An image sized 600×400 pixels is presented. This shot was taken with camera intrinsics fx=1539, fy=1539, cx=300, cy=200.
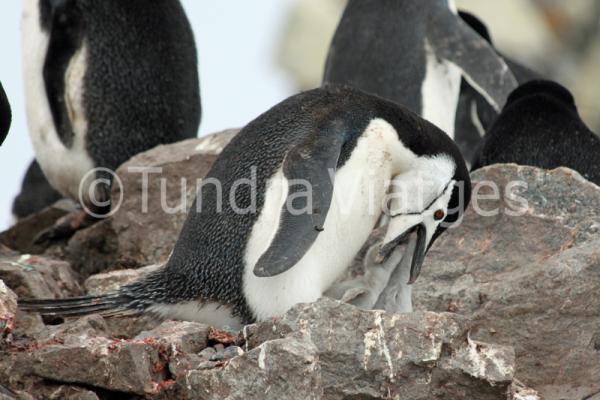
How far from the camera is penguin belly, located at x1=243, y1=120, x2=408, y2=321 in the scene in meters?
4.89

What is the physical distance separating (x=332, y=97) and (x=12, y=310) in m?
1.42

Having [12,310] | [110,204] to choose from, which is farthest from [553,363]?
[110,204]

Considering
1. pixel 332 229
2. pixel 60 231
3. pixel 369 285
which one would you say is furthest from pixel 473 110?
pixel 332 229

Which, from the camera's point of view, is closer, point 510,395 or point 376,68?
point 510,395

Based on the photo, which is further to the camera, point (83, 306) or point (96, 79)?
point (96, 79)

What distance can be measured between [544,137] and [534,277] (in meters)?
1.61

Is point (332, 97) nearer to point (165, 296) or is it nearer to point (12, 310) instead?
point (165, 296)

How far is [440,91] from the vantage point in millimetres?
8180

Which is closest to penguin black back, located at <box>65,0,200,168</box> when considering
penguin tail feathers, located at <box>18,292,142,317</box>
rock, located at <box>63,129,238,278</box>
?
rock, located at <box>63,129,238,278</box>

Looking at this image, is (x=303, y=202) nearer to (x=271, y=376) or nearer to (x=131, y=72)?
(x=271, y=376)

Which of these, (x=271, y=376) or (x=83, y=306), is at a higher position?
(x=271, y=376)

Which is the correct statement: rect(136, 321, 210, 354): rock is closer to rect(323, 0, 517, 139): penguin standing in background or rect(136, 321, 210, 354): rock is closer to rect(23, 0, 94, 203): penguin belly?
rect(23, 0, 94, 203): penguin belly

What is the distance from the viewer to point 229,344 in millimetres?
4375

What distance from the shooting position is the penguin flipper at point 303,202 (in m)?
4.66
